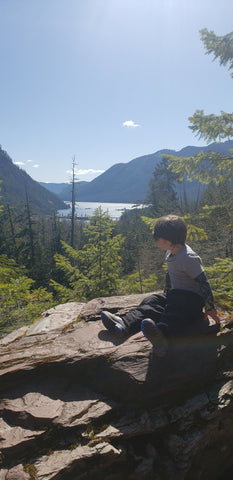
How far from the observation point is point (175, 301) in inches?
118

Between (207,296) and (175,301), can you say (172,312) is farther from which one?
(207,296)

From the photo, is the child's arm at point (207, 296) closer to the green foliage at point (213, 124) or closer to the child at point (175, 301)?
the child at point (175, 301)

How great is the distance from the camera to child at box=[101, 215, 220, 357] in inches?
112

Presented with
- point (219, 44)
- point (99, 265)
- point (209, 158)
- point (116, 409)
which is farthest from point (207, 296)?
point (219, 44)

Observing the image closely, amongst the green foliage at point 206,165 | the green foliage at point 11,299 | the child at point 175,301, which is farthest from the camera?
the green foliage at point 206,165

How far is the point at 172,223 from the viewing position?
9.80 feet

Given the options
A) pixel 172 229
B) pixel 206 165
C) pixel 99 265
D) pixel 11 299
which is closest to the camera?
pixel 172 229

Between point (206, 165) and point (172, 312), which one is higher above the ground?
point (206, 165)

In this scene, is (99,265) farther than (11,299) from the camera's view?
Yes

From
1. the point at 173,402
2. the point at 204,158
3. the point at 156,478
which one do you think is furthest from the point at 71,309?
the point at 204,158

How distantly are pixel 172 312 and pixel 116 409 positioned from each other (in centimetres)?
122

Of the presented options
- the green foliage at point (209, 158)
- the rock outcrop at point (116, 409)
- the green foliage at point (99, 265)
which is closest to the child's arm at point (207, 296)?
the rock outcrop at point (116, 409)

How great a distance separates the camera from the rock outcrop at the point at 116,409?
227 cm

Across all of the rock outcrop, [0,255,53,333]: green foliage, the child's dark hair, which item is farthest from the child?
[0,255,53,333]: green foliage
